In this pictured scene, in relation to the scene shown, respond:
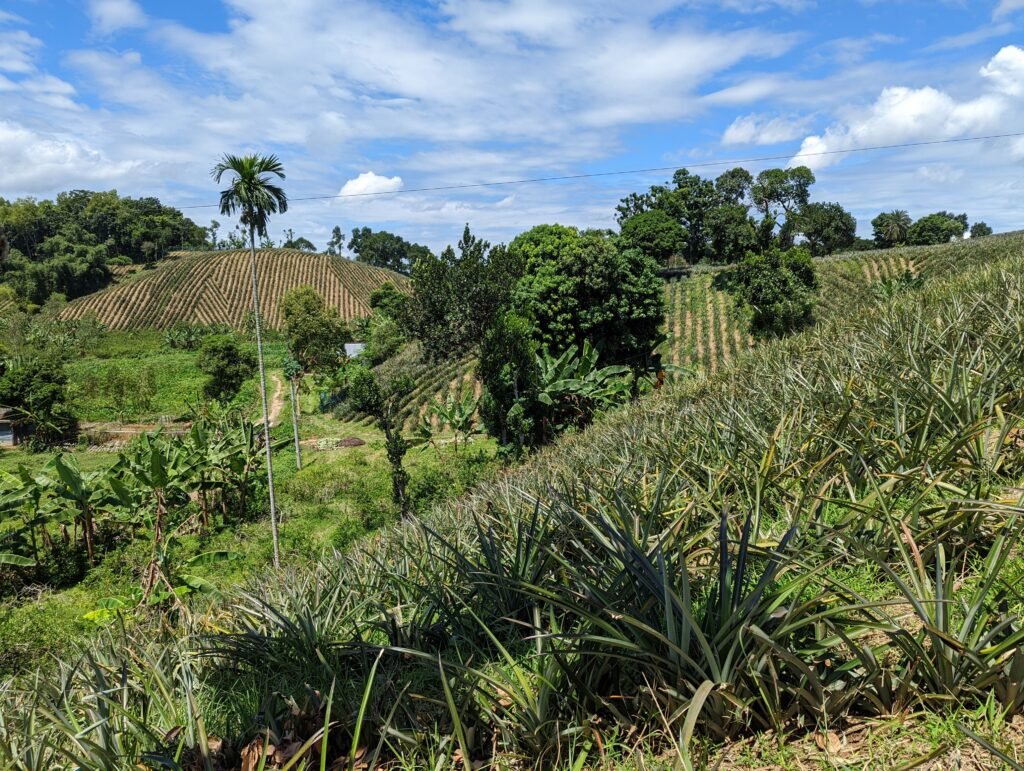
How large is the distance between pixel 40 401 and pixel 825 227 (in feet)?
255

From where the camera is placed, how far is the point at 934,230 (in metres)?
87.5

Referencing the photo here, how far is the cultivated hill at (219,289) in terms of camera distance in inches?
2913

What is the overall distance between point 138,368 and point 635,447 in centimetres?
4933

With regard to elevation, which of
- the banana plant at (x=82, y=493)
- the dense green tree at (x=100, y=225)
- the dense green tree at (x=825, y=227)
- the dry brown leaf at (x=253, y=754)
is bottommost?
the banana plant at (x=82, y=493)

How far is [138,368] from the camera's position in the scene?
45.7 m

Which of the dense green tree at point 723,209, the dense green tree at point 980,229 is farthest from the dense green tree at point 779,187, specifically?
the dense green tree at point 980,229

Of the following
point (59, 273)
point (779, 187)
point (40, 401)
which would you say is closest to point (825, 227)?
point (779, 187)

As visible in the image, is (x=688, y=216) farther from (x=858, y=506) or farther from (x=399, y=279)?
(x=858, y=506)

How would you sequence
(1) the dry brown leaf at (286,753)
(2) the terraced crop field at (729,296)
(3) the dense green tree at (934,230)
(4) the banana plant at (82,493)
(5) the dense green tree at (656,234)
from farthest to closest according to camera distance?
1. (3) the dense green tree at (934,230)
2. (5) the dense green tree at (656,234)
3. (2) the terraced crop field at (729,296)
4. (4) the banana plant at (82,493)
5. (1) the dry brown leaf at (286,753)

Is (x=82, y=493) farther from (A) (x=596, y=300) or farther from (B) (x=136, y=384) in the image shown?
(B) (x=136, y=384)

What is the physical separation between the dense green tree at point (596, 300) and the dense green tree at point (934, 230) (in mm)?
75972

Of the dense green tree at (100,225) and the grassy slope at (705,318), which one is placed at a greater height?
the dense green tree at (100,225)

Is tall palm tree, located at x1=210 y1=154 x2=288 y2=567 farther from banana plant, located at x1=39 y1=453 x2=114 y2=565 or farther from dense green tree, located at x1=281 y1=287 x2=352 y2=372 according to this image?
dense green tree, located at x1=281 y1=287 x2=352 y2=372

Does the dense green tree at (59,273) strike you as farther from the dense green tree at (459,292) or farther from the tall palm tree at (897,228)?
the tall palm tree at (897,228)
